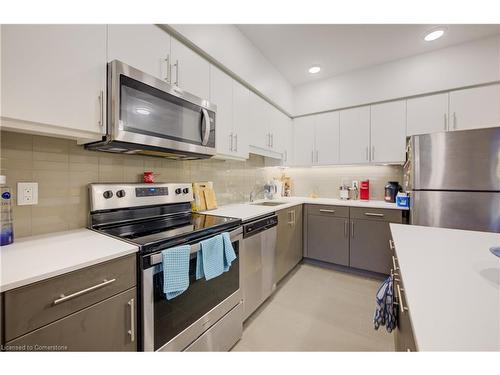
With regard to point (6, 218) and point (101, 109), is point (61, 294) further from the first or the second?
point (101, 109)

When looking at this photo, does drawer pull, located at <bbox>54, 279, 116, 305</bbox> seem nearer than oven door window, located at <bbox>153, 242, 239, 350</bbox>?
Yes

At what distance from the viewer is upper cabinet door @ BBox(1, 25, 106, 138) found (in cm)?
85

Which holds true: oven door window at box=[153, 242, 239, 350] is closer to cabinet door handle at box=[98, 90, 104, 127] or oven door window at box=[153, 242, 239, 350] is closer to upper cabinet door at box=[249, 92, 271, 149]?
cabinet door handle at box=[98, 90, 104, 127]

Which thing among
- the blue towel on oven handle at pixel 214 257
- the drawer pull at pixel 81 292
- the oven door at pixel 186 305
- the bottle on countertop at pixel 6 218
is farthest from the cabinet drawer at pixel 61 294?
the bottle on countertop at pixel 6 218

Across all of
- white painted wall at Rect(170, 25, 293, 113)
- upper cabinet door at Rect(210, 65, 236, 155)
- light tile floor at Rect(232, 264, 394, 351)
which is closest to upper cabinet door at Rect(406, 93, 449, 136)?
white painted wall at Rect(170, 25, 293, 113)

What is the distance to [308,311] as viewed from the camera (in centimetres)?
191

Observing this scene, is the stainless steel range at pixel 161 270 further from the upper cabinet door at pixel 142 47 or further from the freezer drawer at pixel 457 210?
the freezer drawer at pixel 457 210

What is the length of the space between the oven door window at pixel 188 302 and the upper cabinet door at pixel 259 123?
1.33 meters

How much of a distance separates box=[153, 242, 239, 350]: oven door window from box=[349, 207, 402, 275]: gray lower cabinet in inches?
67.4

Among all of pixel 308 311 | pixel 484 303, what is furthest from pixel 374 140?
pixel 484 303

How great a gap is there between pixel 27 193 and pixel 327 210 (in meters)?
2.69

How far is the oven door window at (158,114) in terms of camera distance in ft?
3.84
